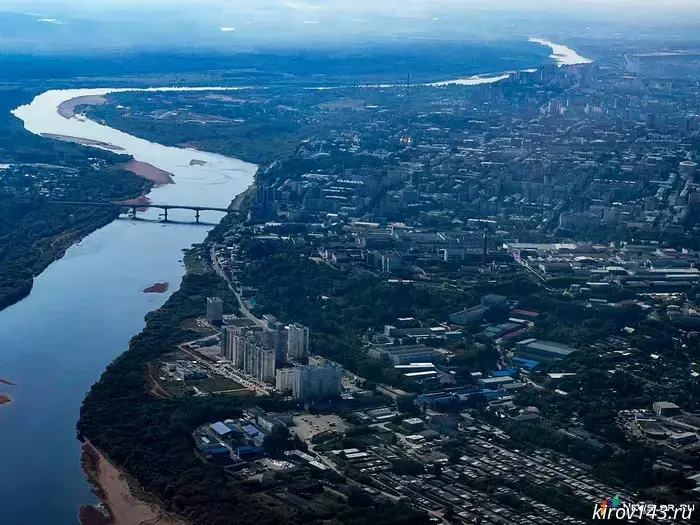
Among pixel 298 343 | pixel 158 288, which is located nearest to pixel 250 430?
pixel 298 343

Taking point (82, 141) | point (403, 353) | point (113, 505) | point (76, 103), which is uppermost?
point (76, 103)

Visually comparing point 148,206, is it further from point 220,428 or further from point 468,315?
point 220,428

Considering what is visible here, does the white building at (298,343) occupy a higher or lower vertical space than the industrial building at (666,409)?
higher

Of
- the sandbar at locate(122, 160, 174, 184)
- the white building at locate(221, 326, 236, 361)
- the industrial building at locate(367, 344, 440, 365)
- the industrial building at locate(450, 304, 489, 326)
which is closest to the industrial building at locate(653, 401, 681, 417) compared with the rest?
the industrial building at locate(367, 344, 440, 365)

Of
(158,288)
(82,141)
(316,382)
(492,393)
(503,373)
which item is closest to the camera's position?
(316,382)

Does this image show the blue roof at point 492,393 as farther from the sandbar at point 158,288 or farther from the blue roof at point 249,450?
the sandbar at point 158,288

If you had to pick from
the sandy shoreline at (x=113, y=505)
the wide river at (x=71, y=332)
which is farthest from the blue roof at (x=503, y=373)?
the sandy shoreline at (x=113, y=505)

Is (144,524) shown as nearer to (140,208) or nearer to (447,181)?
(140,208)
